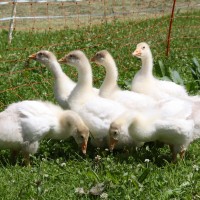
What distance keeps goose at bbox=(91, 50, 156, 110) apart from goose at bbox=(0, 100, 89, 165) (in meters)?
0.68

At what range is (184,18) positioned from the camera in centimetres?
1584

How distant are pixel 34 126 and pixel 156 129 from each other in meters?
1.16

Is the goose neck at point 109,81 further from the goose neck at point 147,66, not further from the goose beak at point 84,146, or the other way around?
the goose beak at point 84,146

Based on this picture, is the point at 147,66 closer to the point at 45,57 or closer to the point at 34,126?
the point at 45,57

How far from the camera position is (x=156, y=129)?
226 inches

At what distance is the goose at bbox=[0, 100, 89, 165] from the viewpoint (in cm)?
572

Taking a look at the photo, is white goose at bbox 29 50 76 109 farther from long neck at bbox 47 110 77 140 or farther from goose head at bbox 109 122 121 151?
goose head at bbox 109 122 121 151

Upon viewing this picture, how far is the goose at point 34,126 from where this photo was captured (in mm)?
5719

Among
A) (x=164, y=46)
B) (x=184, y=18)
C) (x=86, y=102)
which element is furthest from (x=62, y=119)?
(x=184, y=18)

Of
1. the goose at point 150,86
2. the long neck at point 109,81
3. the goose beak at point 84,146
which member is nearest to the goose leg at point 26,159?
the goose beak at point 84,146

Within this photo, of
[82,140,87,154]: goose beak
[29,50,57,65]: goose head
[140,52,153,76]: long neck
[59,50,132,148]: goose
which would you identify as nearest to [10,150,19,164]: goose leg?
[82,140,87,154]: goose beak

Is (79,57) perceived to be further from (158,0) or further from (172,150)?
(158,0)

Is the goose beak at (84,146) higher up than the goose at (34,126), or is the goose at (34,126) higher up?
the goose at (34,126)

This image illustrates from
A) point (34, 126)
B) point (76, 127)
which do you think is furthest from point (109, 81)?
point (34, 126)
